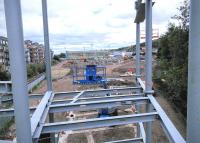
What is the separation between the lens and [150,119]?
8.77ft

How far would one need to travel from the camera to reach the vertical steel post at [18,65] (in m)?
1.51

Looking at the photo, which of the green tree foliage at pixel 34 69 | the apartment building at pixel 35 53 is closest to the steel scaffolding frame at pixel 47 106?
the green tree foliage at pixel 34 69

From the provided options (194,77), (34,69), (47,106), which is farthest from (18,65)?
(34,69)

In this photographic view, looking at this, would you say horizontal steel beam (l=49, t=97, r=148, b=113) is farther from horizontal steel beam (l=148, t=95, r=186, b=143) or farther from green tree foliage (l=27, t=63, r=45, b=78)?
green tree foliage (l=27, t=63, r=45, b=78)

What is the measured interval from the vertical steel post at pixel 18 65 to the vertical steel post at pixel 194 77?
106 cm

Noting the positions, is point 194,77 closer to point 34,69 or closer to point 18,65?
point 18,65

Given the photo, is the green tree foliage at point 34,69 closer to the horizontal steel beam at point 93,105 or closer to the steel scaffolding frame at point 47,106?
the steel scaffolding frame at point 47,106

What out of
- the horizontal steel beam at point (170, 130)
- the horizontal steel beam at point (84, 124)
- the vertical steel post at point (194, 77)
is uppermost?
the vertical steel post at point (194, 77)

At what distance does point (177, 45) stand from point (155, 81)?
23.9 ft

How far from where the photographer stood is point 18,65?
157 cm

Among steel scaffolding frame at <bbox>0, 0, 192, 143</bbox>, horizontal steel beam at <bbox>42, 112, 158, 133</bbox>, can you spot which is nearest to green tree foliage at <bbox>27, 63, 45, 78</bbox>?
steel scaffolding frame at <bbox>0, 0, 192, 143</bbox>

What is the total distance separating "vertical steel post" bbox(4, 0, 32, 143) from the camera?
1508 mm

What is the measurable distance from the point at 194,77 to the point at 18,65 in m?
1.11

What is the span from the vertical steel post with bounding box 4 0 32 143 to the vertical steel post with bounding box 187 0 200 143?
1.06 meters
